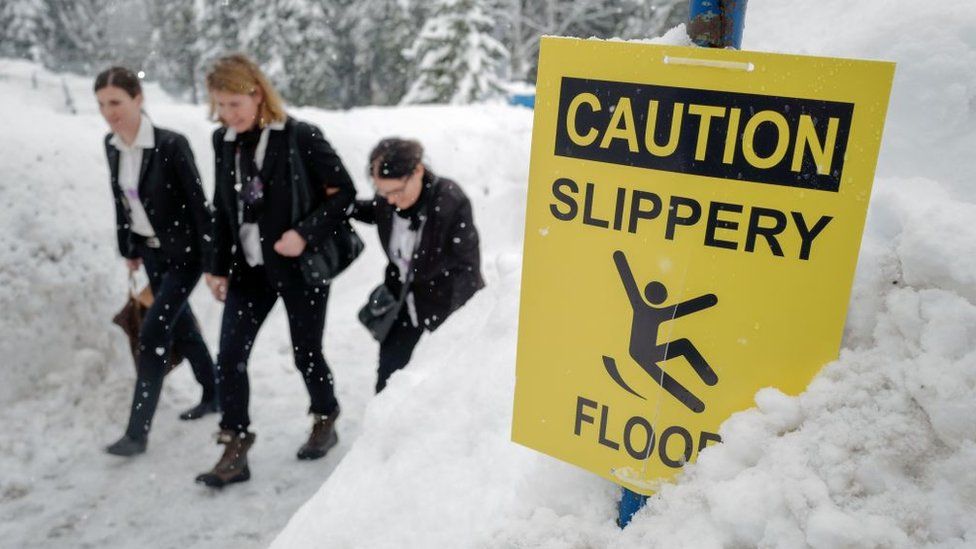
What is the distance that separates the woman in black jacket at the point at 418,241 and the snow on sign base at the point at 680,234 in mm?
2122

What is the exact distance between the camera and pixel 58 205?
573 centimetres

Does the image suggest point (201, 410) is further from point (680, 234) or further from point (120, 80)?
point (680, 234)

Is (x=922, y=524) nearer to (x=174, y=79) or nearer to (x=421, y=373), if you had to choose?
(x=421, y=373)

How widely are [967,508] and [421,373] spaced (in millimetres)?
2449

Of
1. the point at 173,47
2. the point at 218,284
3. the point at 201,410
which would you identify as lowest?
the point at 201,410

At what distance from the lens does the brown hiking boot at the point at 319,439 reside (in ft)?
14.3

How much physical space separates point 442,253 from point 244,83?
1.40 metres

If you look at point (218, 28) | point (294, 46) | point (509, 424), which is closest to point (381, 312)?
point (509, 424)

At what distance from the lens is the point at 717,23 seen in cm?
143

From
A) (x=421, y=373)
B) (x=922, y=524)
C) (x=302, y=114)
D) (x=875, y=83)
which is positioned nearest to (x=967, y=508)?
(x=922, y=524)

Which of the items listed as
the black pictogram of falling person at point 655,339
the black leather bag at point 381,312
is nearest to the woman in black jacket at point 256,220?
the black leather bag at point 381,312

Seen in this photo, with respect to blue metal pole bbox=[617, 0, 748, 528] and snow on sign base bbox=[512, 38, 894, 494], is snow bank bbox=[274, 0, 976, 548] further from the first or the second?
blue metal pole bbox=[617, 0, 748, 528]

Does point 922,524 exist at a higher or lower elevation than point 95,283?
higher

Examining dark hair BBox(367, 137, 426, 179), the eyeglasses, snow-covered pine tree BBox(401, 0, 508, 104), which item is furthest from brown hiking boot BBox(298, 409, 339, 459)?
snow-covered pine tree BBox(401, 0, 508, 104)
